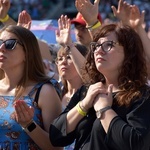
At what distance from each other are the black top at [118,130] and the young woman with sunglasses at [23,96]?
0.18 meters

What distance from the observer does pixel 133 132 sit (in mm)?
2453

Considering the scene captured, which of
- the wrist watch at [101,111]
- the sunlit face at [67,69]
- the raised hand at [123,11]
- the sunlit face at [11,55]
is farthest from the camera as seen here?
the sunlit face at [67,69]

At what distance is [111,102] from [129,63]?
263 millimetres

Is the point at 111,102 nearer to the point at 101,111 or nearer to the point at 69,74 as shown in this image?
the point at 101,111

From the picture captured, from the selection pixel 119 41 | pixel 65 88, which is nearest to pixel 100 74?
pixel 119 41

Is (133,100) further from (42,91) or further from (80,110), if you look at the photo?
(42,91)

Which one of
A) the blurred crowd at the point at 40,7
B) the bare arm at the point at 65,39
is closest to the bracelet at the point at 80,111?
the bare arm at the point at 65,39

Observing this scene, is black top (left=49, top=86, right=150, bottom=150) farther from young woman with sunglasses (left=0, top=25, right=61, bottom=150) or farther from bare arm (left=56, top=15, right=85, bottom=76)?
bare arm (left=56, top=15, right=85, bottom=76)

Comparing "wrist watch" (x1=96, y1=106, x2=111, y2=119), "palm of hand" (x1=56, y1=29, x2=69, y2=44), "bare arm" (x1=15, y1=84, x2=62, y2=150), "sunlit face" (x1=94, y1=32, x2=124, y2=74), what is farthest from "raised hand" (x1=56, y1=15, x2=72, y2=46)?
"wrist watch" (x1=96, y1=106, x2=111, y2=119)

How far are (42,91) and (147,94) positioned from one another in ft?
2.24

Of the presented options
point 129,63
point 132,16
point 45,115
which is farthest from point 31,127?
point 132,16

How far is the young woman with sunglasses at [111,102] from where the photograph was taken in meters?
2.50

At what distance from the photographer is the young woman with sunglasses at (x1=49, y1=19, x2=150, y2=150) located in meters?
2.50

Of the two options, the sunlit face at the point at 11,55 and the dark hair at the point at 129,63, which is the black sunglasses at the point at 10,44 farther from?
the dark hair at the point at 129,63
